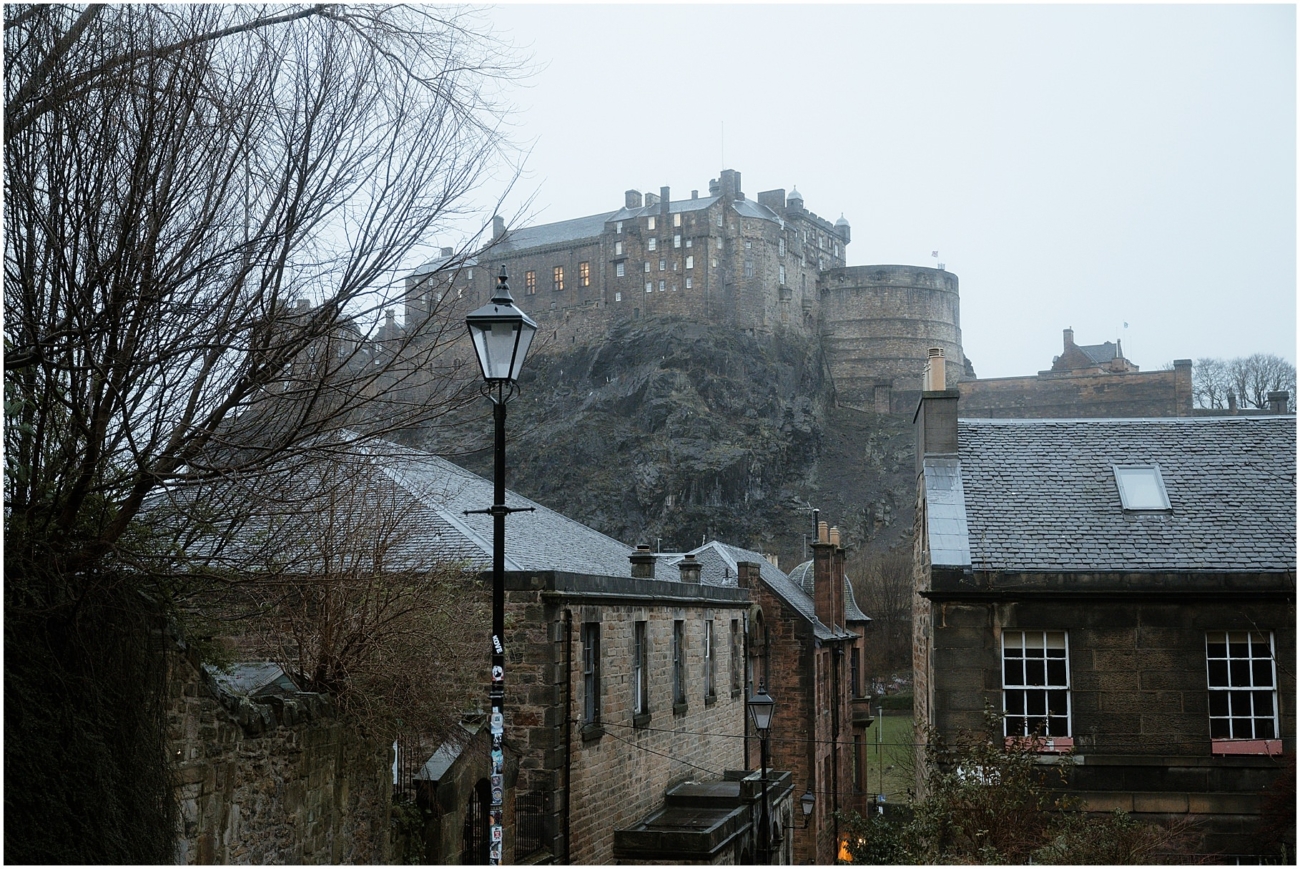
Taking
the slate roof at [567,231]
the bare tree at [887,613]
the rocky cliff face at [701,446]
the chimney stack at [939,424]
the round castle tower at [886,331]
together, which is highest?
the slate roof at [567,231]

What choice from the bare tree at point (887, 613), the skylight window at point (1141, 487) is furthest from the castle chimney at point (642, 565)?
the bare tree at point (887, 613)

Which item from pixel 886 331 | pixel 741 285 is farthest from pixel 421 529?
pixel 886 331

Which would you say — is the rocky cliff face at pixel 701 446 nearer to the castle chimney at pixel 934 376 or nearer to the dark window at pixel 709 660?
the dark window at pixel 709 660

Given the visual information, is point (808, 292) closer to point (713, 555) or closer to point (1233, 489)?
point (713, 555)

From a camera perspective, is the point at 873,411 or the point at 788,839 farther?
the point at 873,411

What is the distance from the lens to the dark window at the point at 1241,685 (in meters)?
12.5

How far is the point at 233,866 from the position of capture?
26.7 feet

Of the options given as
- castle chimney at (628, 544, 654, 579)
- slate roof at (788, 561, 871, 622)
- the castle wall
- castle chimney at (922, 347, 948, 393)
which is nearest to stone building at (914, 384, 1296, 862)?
castle chimney at (922, 347, 948, 393)

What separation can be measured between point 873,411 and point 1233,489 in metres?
80.5

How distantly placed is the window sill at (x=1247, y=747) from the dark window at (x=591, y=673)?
7840mm

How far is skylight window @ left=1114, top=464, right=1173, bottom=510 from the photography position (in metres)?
14.1

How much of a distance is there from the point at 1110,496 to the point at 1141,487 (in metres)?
0.47

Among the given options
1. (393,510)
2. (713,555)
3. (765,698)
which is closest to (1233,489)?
(765,698)

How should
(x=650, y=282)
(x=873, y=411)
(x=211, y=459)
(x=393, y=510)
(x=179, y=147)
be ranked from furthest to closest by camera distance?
(x=873, y=411), (x=650, y=282), (x=393, y=510), (x=211, y=459), (x=179, y=147)
